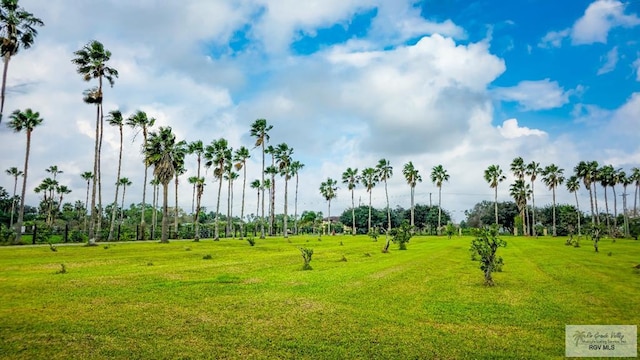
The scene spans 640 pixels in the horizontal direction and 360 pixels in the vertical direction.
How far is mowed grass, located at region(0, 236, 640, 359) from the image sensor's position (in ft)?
31.0

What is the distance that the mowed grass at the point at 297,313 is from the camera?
31.0 ft

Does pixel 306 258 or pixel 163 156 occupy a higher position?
pixel 163 156

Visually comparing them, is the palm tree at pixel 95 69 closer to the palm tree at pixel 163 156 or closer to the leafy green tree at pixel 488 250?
the palm tree at pixel 163 156

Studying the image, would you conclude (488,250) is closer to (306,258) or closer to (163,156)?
(306,258)

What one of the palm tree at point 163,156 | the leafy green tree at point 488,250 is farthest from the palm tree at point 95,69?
the leafy green tree at point 488,250

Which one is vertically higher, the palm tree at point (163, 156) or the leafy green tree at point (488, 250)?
the palm tree at point (163, 156)

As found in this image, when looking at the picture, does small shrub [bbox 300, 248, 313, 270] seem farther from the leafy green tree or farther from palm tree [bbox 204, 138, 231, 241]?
palm tree [bbox 204, 138, 231, 241]

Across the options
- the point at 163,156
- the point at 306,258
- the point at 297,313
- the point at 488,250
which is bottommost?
the point at 297,313

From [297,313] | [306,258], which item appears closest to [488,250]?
[306,258]

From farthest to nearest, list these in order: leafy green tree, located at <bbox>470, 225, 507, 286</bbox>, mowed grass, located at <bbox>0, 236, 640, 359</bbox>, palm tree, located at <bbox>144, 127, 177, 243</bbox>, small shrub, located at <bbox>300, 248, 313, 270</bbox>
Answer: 1. palm tree, located at <bbox>144, 127, 177, 243</bbox>
2. small shrub, located at <bbox>300, 248, 313, 270</bbox>
3. leafy green tree, located at <bbox>470, 225, 507, 286</bbox>
4. mowed grass, located at <bbox>0, 236, 640, 359</bbox>

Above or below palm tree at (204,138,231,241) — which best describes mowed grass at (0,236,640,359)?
below

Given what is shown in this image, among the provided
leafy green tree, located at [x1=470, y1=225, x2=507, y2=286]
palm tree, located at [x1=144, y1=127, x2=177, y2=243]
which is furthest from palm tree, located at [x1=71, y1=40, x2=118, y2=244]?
leafy green tree, located at [x1=470, y1=225, x2=507, y2=286]

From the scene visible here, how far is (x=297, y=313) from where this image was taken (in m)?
13.0

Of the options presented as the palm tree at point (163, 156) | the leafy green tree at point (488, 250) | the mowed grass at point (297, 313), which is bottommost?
the mowed grass at point (297, 313)
